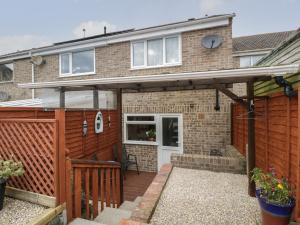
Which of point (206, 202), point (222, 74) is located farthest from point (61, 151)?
point (222, 74)

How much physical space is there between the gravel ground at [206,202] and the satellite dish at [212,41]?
514cm

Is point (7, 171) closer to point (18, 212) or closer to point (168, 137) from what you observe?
point (18, 212)

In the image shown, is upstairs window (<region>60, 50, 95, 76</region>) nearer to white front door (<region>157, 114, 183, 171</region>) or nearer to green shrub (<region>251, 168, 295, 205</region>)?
white front door (<region>157, 114, 183, 171</region>)

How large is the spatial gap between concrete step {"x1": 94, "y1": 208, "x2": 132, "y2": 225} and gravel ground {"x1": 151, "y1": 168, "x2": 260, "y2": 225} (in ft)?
3.11

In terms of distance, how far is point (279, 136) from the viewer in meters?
3.91

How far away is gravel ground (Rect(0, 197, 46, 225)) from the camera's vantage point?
11.0 ft

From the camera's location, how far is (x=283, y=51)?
→ 4.92m

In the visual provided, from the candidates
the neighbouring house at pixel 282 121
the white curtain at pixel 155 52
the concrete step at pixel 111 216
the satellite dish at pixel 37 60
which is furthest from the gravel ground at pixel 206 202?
the satellite dish at pixel 37 60

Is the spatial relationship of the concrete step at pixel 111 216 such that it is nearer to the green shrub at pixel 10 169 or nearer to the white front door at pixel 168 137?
the green shrub at pixel 10 169

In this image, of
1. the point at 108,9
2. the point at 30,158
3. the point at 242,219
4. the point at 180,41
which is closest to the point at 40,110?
the point at 30,158

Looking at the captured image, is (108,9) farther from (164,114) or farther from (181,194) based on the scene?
(181,194)

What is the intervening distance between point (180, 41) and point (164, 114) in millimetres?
3264

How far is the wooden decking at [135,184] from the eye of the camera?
22.7ft

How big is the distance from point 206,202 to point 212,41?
6307 millimetres
